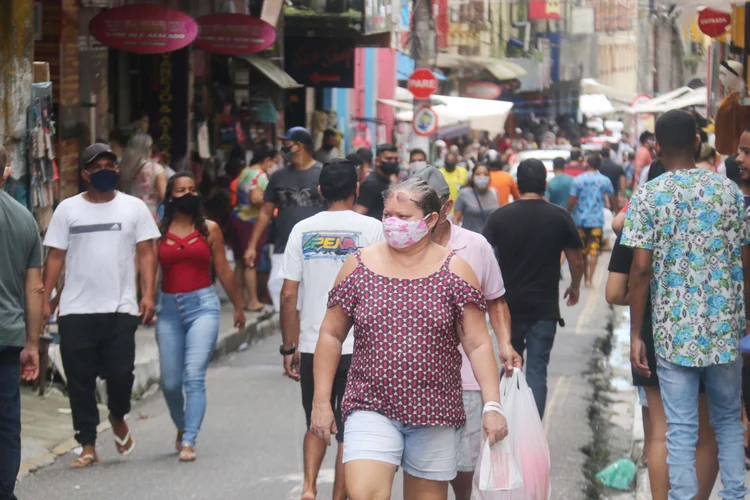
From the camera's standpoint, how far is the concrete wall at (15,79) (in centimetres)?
983

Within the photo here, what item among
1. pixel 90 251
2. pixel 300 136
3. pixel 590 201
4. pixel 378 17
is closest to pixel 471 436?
pixel 90 251

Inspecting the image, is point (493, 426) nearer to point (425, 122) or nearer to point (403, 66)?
point (425, 122)

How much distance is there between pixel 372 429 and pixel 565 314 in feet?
39.3

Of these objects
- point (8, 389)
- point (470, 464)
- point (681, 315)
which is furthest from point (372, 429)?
point (8, 389)

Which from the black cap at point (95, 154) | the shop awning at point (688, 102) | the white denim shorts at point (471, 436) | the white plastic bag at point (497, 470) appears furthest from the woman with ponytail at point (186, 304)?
the shop awning at point (688, 102)

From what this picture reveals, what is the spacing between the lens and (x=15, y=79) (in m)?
9.93

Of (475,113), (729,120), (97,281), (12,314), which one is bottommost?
(475,113)

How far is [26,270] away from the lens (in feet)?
21.3

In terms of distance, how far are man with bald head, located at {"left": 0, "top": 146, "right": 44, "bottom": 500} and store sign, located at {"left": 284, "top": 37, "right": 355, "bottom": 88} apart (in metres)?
17.6

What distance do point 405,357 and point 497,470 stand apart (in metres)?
0.60

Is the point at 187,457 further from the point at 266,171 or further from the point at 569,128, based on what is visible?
the point at 569,128

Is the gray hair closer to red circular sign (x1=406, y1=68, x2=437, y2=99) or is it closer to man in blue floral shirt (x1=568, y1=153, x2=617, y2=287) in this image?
man in blue floral shirt (x1=568, y1=153, x2=617, y2=287)

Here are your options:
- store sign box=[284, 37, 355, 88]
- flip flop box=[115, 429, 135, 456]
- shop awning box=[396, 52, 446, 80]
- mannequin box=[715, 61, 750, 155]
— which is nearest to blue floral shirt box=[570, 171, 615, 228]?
store sign box=[284, 37, 355, 88]

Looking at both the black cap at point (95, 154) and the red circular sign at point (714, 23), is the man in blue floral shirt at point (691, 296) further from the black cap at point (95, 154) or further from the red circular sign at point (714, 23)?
the red circular sign at point (714, 23)
